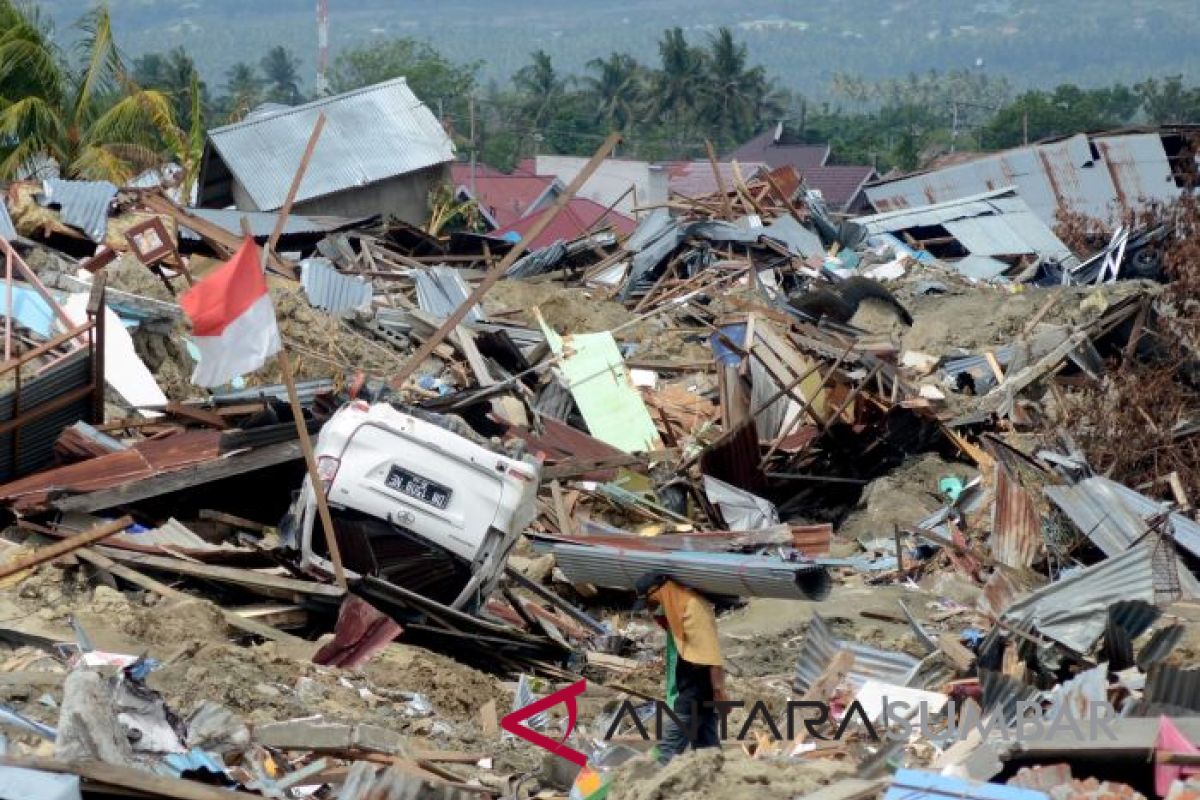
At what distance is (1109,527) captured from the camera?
1370cm

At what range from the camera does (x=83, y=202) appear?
22156mm

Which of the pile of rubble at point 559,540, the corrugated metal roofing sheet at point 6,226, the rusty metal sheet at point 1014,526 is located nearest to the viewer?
the pile of rubble at point 559,540

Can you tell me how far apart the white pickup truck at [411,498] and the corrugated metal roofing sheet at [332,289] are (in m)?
10.2

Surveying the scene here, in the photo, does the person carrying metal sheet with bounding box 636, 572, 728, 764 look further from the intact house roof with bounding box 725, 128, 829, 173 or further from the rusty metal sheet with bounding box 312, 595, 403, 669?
the intact house roof with bounding box 725, 128, 829, 173

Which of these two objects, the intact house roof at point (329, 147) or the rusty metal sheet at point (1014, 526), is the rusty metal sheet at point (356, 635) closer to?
the rusty metal sheet at point (1014, 526)

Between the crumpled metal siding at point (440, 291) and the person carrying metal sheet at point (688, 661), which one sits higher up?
the person carrying metal sheet at point (688, 661)

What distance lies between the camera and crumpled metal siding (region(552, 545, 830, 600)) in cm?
803

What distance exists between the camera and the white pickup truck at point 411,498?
418 inches

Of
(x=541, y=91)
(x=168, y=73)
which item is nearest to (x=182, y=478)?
(x=168, y=73)

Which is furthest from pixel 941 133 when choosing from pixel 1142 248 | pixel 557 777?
pixel 557 777

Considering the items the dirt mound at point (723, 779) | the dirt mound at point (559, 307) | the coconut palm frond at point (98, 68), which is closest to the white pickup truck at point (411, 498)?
the dirt mound at point (723, 779)

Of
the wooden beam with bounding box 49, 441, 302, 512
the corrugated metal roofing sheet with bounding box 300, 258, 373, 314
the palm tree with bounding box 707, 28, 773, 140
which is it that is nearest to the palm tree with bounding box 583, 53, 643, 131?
the palm tree with bounding box 707, 28, 773, 140

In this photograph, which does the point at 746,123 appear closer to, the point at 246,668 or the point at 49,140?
the point at 49,140

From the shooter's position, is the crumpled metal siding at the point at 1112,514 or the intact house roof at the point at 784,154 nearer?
the crumpled metal siding at the point at 1112,514
